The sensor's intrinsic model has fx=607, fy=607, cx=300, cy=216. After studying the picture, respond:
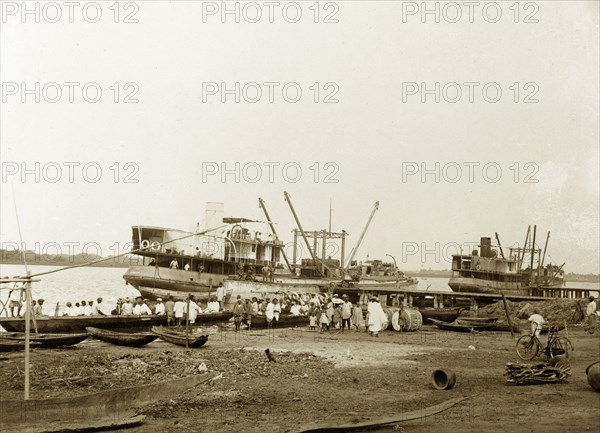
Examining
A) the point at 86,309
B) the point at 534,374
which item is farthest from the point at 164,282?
the point at 534,374

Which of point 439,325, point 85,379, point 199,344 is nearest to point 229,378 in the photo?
point 85,379

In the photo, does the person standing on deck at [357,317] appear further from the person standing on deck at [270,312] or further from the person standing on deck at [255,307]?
the person standing on deck at [255,307]

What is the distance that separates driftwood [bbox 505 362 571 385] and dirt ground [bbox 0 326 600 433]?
0.26 metres

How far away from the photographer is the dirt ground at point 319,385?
11.1 m

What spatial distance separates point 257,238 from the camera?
163 ft

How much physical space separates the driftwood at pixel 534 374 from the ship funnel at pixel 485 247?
47.4m

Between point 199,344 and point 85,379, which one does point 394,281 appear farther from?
point 85,379

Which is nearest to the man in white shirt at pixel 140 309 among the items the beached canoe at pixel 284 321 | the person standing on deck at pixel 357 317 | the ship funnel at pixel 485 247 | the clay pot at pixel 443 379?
the beached canoe at pixel 284 321

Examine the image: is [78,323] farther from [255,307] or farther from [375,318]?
[375,318]

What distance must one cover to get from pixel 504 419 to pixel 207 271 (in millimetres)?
38174

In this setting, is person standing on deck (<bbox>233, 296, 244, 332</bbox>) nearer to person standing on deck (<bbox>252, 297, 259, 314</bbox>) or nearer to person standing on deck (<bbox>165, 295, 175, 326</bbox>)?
person standing on deck (<bbox>252, 297, 259, 314</bbox>)

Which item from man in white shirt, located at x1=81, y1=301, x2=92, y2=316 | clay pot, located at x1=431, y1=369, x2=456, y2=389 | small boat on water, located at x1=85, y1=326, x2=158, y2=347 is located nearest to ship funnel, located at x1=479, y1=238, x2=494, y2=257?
man in white shirt, located at x1=81, y1=301, x2=92, y2=316

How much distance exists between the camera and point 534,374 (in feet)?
48.0

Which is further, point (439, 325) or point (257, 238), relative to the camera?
point (257, 238)
